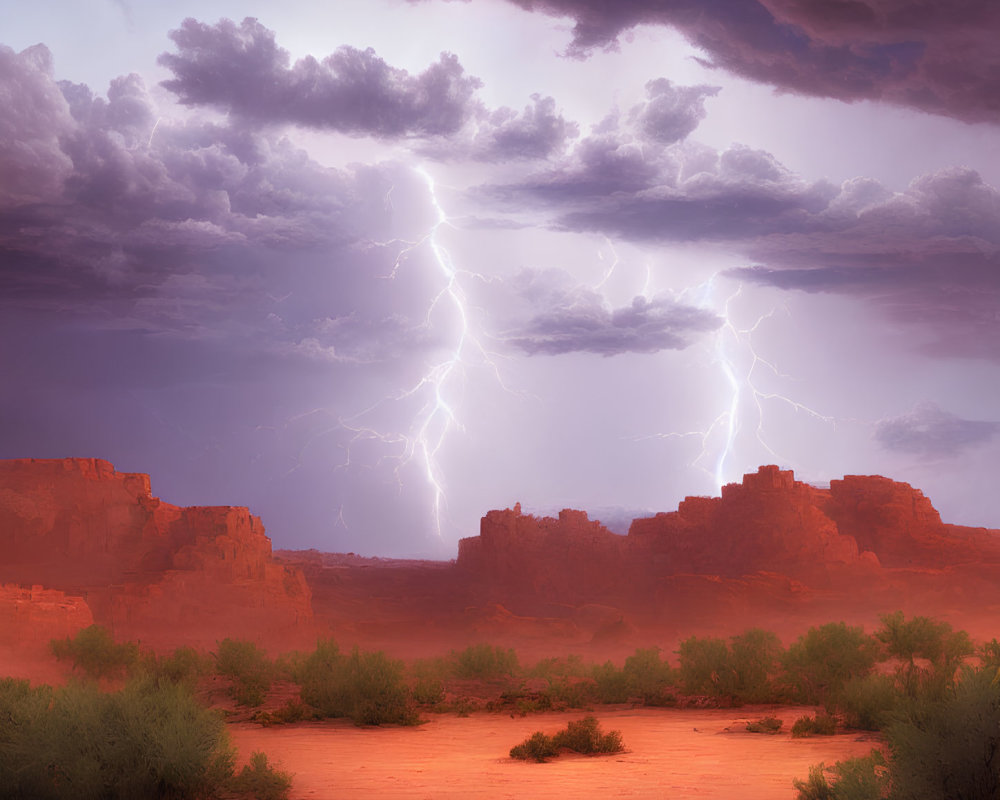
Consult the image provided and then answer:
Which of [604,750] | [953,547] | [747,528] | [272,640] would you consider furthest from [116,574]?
[953,547]

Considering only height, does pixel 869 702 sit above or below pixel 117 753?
below

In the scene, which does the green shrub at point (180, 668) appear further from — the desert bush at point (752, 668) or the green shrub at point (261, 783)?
the desert bush at point (752, 668)

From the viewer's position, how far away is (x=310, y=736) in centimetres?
1565

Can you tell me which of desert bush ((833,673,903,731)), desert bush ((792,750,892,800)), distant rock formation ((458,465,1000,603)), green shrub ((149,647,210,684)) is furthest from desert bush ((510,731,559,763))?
distant rock formation ((458,465,1000,603))

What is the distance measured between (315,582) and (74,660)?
37.8 m

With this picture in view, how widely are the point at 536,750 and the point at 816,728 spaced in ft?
16.9

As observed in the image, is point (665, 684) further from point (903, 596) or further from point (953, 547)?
point (953, 547)

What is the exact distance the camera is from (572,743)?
44.3 ft

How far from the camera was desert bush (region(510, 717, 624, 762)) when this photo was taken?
12914 millimetres

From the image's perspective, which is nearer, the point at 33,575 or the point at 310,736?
the point at 310,736

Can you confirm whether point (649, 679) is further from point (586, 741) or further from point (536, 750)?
point (536, 750)

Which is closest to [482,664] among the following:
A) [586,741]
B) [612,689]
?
[612,689]

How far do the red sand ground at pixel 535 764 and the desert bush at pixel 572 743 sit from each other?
9.4 inches

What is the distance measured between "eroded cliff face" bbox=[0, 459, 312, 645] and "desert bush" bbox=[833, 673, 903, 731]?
130ft
